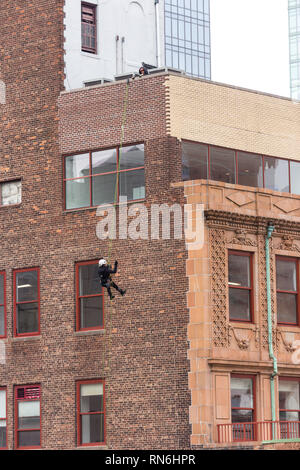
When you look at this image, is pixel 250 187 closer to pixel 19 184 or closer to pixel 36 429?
pixel 19 184

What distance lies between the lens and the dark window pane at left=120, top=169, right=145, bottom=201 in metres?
41.6

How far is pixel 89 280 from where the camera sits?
Result: 42219 millimetres

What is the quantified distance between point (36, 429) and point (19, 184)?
9926 mm

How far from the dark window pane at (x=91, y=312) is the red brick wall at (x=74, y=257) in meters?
0.42

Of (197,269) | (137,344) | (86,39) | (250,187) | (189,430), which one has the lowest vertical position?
(189,430)

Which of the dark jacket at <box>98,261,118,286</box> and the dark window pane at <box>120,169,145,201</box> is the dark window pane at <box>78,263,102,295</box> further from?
the dark jacket at <box>98,261,118,286</box>

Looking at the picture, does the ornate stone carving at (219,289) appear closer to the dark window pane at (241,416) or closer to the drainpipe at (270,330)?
the drainpipe at (270,330)

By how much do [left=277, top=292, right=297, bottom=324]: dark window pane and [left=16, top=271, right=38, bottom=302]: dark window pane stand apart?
377 inches

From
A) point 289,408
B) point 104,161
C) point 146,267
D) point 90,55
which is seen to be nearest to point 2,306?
point 146,267

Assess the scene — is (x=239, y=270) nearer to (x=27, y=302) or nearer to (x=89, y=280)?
(x=89, y=280)

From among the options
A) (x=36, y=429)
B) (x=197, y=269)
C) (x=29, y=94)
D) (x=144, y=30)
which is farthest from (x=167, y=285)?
(x=144, y=30)

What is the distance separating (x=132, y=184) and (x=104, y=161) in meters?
1.71

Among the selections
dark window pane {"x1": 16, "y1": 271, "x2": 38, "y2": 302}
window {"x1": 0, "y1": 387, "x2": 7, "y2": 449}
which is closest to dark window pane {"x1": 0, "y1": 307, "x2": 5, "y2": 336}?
dark window pane {"x1": 16, "y1": 271, "x2": 38, "y2": 302}

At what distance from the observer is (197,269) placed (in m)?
39.7
